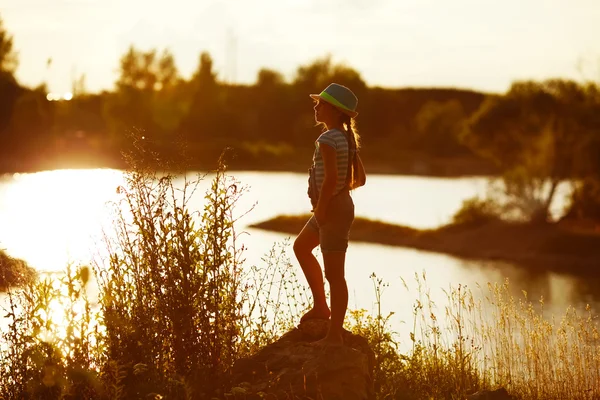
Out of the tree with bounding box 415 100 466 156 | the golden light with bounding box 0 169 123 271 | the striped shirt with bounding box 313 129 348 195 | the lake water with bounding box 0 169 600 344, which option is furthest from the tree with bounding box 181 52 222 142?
the striped shirt with bounding box 313 129 348 195

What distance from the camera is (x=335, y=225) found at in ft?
22.9

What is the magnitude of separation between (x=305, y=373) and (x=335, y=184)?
1.52m

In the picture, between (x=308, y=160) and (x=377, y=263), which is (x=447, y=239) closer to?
(x=377, y=263)

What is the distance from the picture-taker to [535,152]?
36.9m

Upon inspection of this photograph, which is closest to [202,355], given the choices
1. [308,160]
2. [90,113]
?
[308,160]

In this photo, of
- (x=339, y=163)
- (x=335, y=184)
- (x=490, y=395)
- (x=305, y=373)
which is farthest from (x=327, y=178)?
(x=490, y=395)

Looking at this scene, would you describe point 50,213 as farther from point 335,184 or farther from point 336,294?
point 335,184

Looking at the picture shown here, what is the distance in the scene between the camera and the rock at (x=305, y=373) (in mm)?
6715

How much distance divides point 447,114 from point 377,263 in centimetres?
6537

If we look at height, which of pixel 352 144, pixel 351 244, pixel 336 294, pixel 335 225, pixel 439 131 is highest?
pixel 439 131

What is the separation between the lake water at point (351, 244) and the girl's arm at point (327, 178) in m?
0.75

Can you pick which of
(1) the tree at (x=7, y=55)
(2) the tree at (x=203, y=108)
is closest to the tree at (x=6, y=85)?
(1) the tree at (x=7, y=55)

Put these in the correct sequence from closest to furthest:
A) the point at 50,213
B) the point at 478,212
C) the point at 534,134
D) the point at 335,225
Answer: the point at 335,225 < the point at 534,134 < the point at 478,212 < the point at 50,213

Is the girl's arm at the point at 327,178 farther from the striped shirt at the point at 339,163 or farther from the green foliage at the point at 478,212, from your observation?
the green foliage at the point at 478,212
